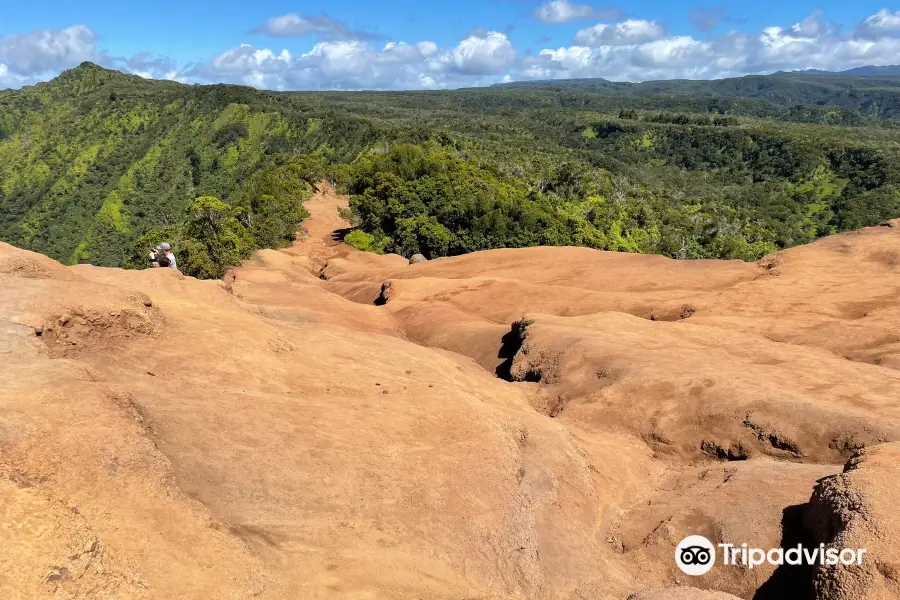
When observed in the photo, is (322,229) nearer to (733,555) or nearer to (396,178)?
(396,178)

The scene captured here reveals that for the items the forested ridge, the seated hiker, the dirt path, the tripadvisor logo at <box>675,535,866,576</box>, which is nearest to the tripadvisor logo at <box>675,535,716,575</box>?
the tripadvisor logo at <box>675,535,866,576</box>

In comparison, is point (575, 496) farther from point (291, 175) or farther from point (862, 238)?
point (291, 175)

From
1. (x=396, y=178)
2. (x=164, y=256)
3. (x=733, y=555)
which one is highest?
(x=164, y=256)

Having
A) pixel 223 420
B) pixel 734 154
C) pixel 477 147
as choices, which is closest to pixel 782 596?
pixel 223 420

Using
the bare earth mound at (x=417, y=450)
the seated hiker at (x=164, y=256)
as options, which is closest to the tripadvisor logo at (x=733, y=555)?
the bare earth mound at (x=417, y=450)

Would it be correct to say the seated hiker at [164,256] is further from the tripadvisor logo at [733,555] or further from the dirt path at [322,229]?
the dirt path at [322,229]

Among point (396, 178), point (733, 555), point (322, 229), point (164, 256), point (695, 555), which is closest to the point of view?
point (733, 555)

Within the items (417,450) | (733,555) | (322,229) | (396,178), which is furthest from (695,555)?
(322,229)
